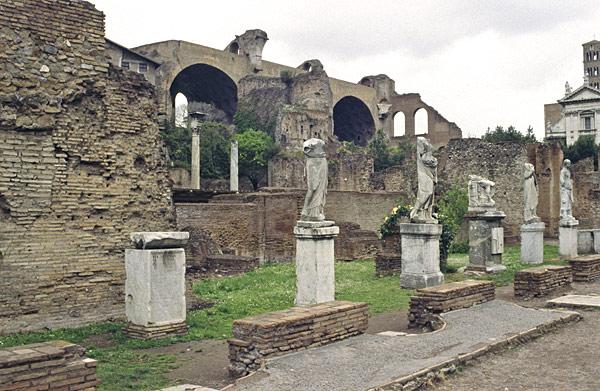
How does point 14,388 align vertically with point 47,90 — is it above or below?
below

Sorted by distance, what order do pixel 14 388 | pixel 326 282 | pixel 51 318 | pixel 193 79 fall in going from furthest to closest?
pixel 193 79
pixel 326 282
pixel 51 318
pixel 14 388

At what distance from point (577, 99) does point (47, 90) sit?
57833mm

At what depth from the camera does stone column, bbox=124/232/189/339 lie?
7.91 meters

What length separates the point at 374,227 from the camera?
87.0 feet

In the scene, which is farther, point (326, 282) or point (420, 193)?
point (420, 193)

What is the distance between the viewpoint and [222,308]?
9.88 m

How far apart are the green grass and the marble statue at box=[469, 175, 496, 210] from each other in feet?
5.22

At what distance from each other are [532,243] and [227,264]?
7920 mm

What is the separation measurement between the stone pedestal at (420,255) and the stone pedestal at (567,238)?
6.87m

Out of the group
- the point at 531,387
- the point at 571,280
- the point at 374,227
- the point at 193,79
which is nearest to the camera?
the point at 531,387

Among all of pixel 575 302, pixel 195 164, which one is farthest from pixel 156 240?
pixel 195 164

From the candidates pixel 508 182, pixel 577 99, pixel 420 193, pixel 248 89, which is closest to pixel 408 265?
pixel 420 193

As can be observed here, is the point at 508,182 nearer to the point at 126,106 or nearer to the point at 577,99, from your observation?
the point at 126,106

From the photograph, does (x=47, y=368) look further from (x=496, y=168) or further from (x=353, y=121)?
(x=353, y=121)
